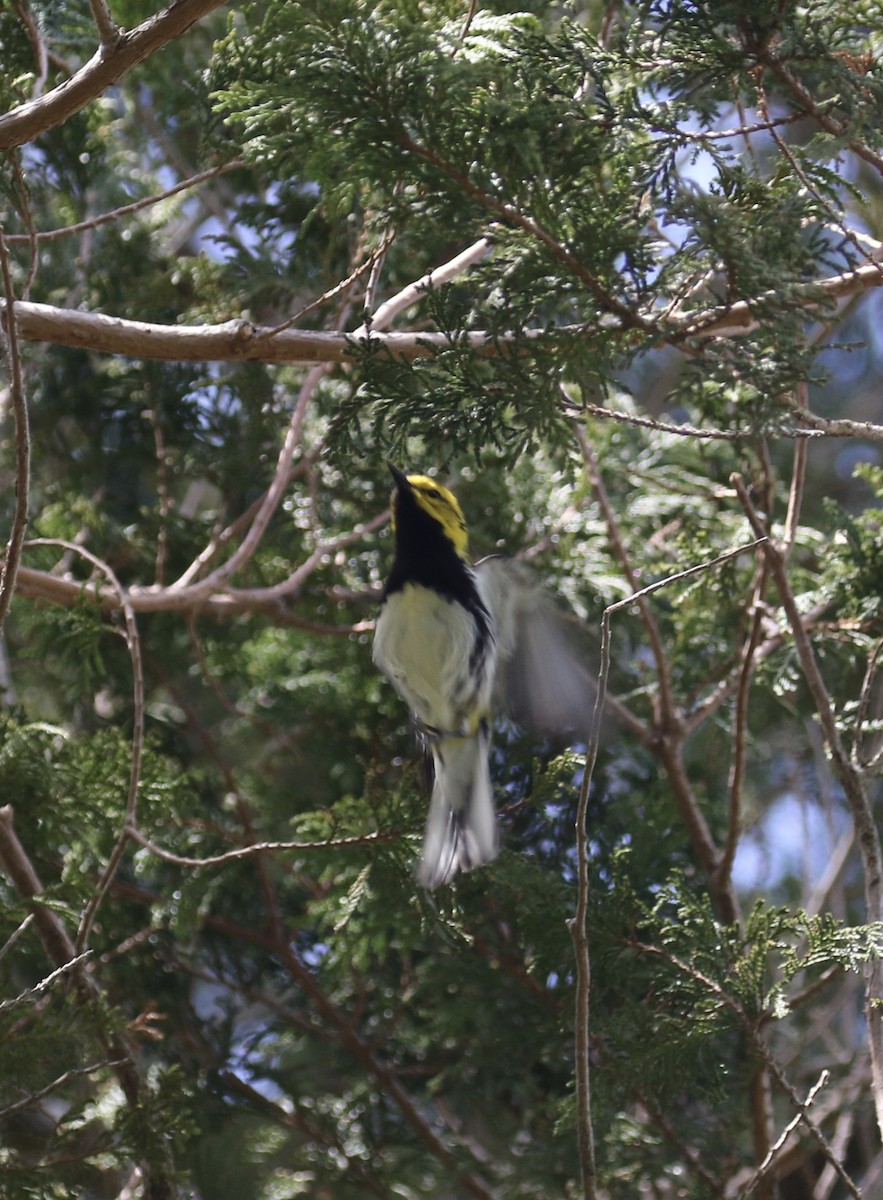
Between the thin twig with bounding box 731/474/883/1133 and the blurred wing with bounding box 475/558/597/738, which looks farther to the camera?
the blurred wing with bounding box 475/558/597/738

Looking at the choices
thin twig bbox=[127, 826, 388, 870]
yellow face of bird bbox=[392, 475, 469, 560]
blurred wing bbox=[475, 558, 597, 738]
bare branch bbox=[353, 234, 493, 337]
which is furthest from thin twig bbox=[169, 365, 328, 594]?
thin twig bbox=[127, 826, 388, 870]

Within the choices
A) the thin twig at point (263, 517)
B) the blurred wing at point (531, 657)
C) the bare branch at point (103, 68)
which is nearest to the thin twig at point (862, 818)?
the blurred wing at point (531, 657)

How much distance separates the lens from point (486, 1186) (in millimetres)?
4375

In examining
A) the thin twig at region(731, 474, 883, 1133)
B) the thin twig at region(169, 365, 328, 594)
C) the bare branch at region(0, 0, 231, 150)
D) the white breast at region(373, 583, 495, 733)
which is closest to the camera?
the bare branch at region(0, 0, 231, 150)

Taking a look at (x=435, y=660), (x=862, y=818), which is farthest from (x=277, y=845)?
(x=862, y=818)

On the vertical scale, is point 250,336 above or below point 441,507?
above

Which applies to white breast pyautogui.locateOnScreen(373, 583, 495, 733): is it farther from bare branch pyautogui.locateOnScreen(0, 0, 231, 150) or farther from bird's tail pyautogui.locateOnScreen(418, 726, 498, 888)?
bare branch pyautogui.locateOnScreen(0, 0, 231, 150)

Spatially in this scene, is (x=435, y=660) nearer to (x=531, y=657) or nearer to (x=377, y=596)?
(x=531, y=657)

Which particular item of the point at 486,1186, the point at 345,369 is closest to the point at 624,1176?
the point at 486,1186

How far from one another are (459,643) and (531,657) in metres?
0.22

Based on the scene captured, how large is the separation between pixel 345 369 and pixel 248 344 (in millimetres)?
1120

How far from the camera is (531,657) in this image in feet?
12.2

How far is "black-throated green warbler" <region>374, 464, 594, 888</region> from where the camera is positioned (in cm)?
362

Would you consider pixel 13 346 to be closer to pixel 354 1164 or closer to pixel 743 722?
pixel 743 722
